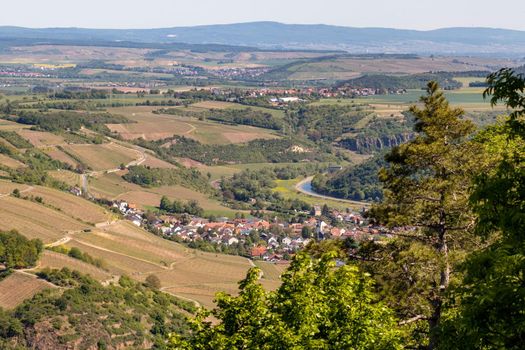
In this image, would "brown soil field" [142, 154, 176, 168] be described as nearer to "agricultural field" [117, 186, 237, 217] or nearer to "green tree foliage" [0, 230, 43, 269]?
"agricultural field" [117, 186, 237, 217]

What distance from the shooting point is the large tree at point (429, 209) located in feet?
74.5

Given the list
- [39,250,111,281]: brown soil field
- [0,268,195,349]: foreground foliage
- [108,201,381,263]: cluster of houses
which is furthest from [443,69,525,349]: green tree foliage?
[108,201,381,263]: cluster of houses

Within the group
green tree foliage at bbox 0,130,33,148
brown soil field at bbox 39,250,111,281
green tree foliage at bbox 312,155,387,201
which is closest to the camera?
brown soil field at bbox 39,250,111,281

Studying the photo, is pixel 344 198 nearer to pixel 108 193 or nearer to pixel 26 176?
pixel 108 193

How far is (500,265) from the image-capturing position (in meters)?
12.9

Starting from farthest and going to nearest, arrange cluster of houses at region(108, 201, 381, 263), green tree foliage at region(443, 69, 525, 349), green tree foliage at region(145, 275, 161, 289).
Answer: cluster of houses at region(108, 201, 381, 263) → green tree foliage at region(145, 275, 161, 289) → green tree foliage at region(443, 69, 525, 349)

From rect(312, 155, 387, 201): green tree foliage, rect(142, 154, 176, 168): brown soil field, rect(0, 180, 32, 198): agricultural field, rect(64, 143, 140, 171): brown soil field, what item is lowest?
rect(312, 155, 387, 201): green tree foliage

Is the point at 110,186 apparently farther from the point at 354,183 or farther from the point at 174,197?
the point at 354,183

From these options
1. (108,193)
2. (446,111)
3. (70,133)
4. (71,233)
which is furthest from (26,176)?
(446,111)

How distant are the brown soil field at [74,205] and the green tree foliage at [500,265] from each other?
104m

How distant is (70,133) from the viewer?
18662 cm

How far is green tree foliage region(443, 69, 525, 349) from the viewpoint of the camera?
12758 mm

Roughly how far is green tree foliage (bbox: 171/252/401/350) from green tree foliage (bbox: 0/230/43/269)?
66764 mm

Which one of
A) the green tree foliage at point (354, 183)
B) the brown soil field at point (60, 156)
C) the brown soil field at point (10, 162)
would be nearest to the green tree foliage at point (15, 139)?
the brown soil field at point (60, 156)
